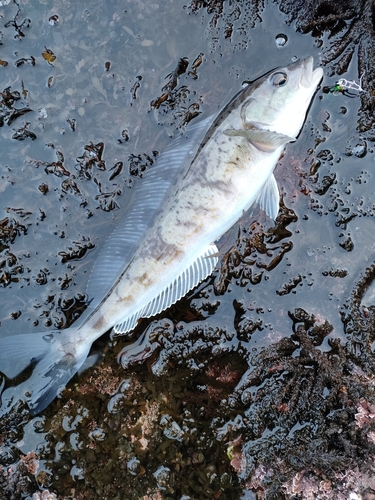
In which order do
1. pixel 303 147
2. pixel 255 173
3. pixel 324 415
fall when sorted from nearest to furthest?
pixel 255 173, pixel 324 415, pixel 303 147

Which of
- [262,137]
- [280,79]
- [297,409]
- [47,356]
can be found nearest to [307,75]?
[280,79]

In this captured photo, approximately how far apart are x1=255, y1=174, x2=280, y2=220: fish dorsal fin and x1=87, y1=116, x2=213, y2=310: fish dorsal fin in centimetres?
73

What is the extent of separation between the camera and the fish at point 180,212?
357 cm

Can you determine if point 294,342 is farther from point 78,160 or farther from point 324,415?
point 78,160

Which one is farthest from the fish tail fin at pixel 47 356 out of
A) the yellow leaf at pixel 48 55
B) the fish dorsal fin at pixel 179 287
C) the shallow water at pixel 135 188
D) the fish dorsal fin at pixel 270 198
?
the yellow leaf at pixel 48 55

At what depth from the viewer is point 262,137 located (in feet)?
11.6

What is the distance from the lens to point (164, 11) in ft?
13.8

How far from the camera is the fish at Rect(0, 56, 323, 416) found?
3574 mm

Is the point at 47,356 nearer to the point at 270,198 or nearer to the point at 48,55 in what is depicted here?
the point at 270,198

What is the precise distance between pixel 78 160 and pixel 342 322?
Result: 118 inches

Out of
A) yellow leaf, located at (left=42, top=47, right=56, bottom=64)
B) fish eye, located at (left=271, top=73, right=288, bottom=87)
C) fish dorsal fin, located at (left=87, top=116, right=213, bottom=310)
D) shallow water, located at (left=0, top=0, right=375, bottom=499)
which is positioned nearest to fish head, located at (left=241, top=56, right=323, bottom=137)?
fish eye, located at (left=271, top=73, right=288, bottom=87)

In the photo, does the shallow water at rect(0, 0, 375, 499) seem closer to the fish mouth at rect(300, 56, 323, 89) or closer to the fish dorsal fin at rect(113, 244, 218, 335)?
the fish dorsal fin at rect(113, 244, 218, 335)

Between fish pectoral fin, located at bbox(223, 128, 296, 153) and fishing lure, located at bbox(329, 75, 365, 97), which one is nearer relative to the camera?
fish pectoral fin, located at bbox(223, 128, 296, 153)

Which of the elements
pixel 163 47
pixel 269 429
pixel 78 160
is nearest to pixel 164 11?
pixel 163 47
